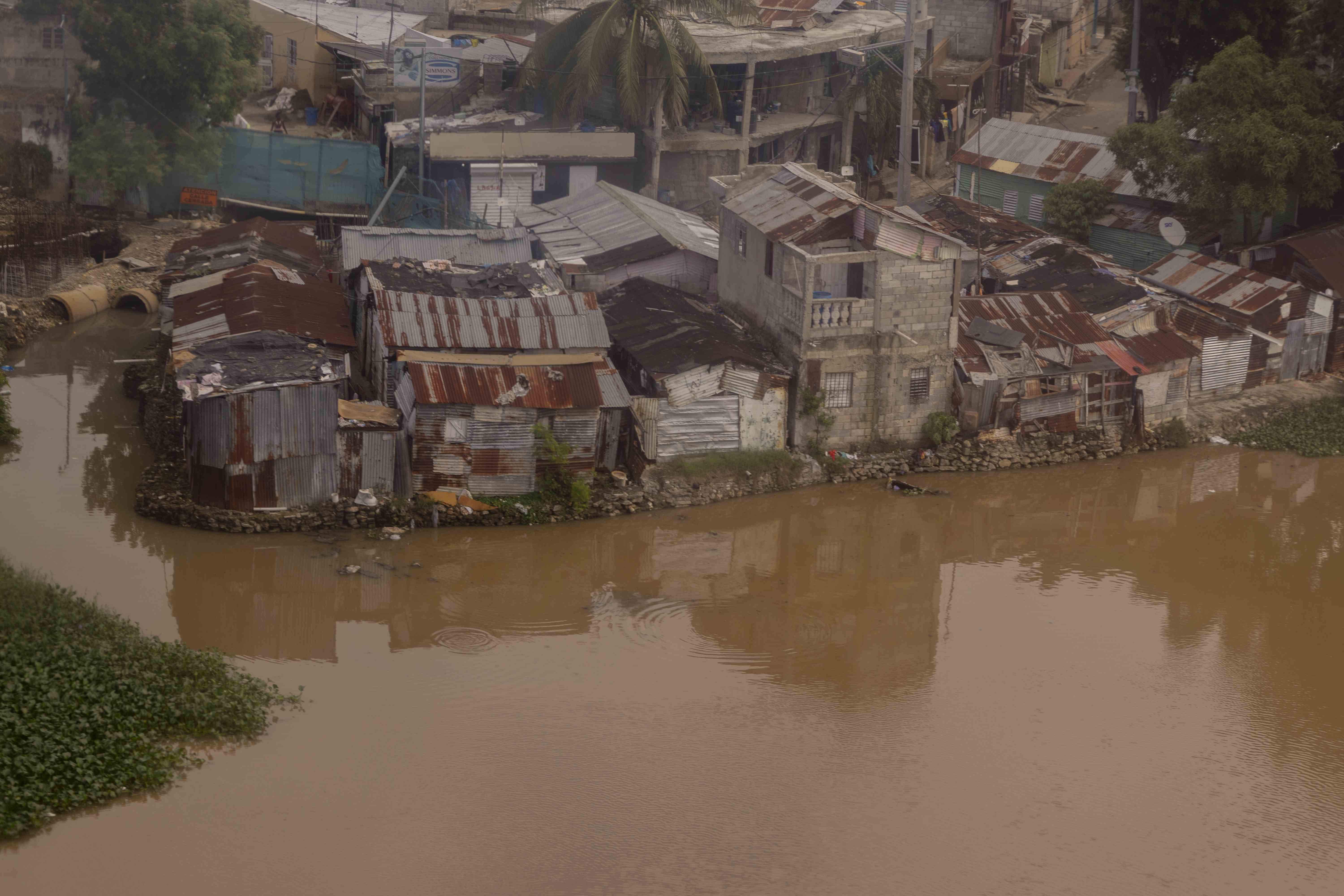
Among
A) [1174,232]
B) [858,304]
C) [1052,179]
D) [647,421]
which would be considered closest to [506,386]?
[647,421]

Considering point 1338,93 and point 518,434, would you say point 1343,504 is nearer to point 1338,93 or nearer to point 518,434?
point 1338,93

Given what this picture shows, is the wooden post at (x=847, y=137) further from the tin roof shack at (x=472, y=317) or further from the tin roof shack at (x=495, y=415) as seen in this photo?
the tin roof shack at (x=495, y=415)

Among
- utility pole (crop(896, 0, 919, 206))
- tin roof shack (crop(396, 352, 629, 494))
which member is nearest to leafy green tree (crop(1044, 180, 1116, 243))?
utility pole (crop(896, 0, 919, 206))

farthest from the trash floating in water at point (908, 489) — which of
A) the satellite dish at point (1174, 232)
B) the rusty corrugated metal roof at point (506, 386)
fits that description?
the satellite dish at point (1174, 232)

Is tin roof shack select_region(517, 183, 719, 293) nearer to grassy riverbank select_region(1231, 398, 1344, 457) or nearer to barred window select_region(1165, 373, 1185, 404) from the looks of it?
barred window select_region(1165, 373, 1185, 404)

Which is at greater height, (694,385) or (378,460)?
(694,385)

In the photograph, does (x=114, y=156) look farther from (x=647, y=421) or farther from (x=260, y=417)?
(x=647, y=421)

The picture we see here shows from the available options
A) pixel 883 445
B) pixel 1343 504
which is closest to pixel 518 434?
pixel 883 445
